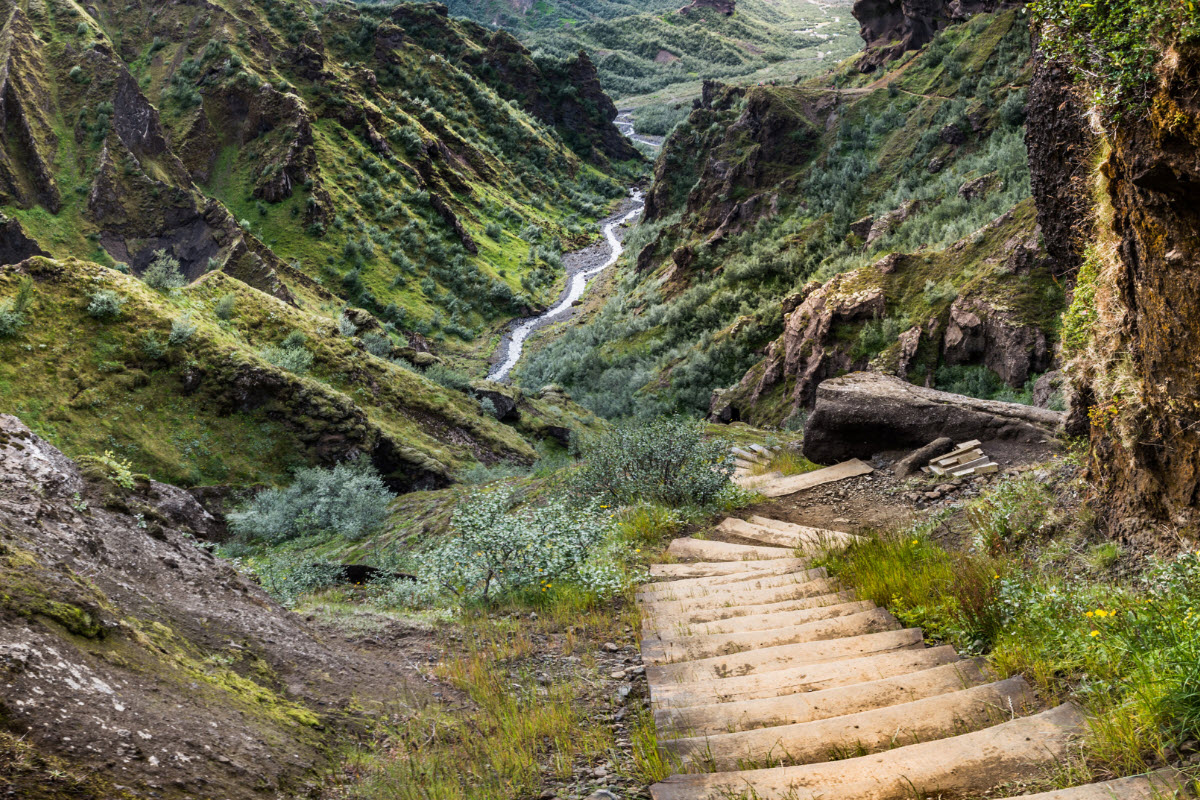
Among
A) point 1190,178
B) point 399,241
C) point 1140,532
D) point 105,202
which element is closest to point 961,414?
point 1140,532

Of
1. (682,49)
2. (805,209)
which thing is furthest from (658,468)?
(682,49)

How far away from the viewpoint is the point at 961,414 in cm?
972

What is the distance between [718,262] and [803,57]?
137m

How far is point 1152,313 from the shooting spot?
419cm

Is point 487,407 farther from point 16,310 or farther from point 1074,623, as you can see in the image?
point 1074,623

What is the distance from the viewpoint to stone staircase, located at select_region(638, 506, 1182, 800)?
2.60 m

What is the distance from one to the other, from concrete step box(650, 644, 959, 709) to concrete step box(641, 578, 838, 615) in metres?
1.38

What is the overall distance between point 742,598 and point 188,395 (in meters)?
14.6

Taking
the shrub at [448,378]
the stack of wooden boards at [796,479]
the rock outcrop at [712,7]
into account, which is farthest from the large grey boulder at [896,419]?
the rock outcrop at [712,7]

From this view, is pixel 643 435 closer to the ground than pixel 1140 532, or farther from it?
closer to the ground

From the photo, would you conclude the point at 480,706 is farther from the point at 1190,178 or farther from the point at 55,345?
the point at 55,345

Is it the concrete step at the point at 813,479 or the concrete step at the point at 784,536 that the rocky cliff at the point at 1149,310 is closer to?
the concrete step at the point at 784,536

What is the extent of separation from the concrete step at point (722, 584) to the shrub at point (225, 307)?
54.5ft

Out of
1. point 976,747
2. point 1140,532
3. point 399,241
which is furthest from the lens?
point 399,241
